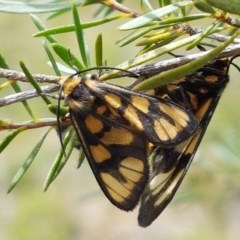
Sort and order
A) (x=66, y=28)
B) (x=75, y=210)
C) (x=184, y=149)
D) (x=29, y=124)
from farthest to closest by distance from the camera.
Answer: (x=75, y=210), (x=184, y=149), (x=29, y=124), (x=66, y=28)

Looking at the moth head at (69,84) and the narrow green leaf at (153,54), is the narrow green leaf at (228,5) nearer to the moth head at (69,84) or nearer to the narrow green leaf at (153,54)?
the narrow green leaf at (153,54)

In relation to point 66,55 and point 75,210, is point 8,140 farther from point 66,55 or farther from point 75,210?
point 75,210

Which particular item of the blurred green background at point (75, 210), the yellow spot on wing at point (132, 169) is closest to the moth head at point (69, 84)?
the yellow spot on wing at point (132, 169)

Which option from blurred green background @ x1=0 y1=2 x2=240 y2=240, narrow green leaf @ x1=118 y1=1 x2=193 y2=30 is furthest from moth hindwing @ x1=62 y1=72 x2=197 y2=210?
blurred green background @ x1=0 y1=2 x2=240 y2=240

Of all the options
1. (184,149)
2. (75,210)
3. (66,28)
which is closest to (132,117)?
(66,28)

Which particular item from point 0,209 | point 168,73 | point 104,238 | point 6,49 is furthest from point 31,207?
point 168,73

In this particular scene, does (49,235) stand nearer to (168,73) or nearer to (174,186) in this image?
(174,186)

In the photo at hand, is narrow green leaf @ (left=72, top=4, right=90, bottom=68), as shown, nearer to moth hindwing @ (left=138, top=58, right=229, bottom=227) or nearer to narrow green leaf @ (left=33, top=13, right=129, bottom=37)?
narrow green leaf @ (left=33, top=13, right=129, bottom=37)
